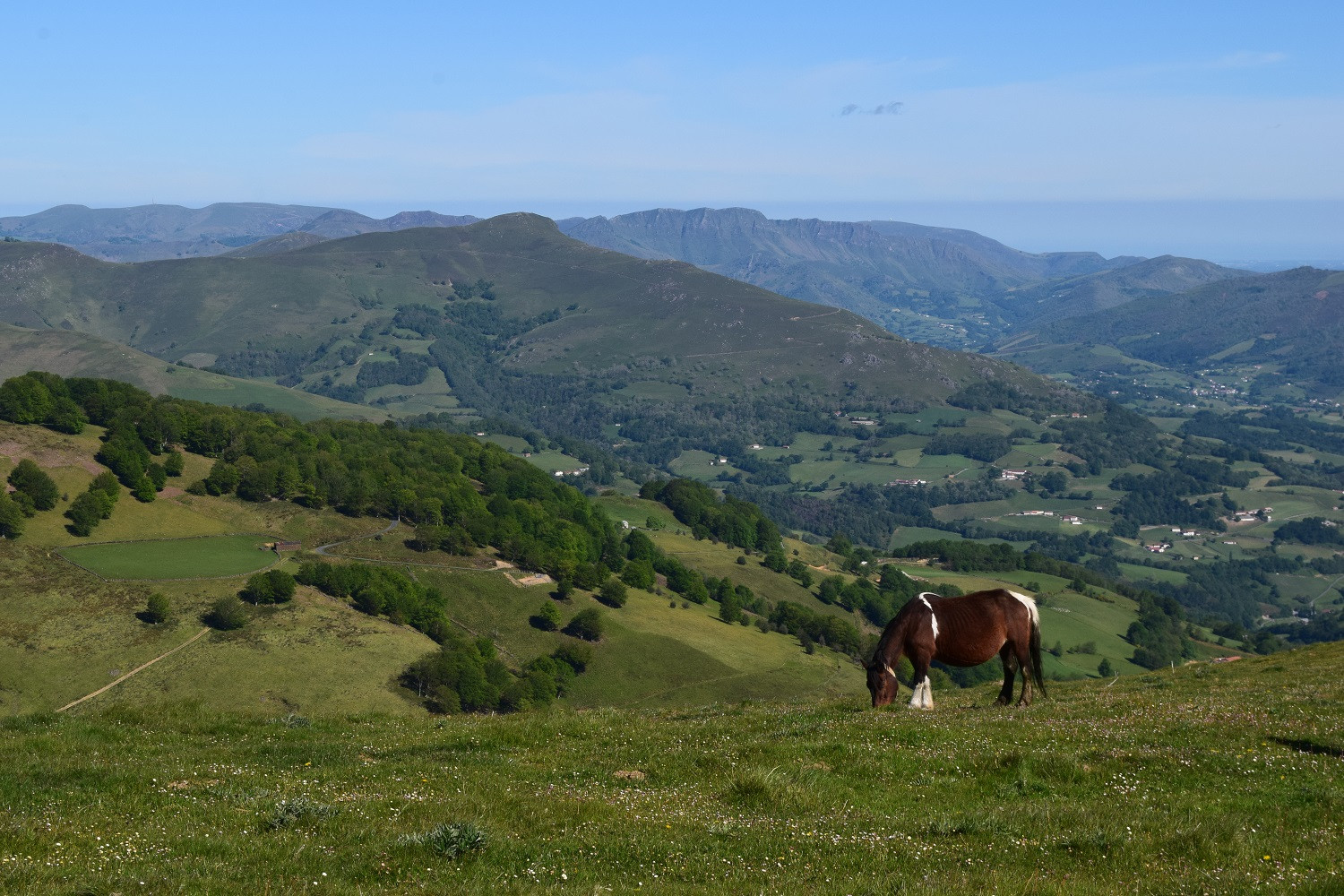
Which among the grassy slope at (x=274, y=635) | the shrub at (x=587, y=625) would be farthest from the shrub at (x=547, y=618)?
the shrub at (x=587, y=625)

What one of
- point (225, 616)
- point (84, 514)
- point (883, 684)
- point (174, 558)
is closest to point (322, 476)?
point (174, 558)

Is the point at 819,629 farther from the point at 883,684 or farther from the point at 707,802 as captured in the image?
the point at 707,802

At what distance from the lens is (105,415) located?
14875cm

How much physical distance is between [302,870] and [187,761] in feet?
30.6

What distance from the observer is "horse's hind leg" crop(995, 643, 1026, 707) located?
87.0 ft

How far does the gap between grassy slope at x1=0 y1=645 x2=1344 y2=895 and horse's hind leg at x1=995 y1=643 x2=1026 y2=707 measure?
5.27 feet

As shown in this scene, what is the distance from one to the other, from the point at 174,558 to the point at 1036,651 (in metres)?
120

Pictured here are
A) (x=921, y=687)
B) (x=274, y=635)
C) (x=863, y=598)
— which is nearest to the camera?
(x=921, y=687)

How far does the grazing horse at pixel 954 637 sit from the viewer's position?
25.9 m

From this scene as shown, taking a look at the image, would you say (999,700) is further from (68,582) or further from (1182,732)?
(68,582)

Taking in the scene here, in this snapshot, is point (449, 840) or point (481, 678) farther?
point (481, 678)

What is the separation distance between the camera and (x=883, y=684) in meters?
26.4

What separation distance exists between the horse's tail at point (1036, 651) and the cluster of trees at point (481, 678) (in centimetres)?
8326

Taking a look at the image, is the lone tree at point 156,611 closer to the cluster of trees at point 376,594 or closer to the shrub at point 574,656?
the cluster of trees at point 376,594
